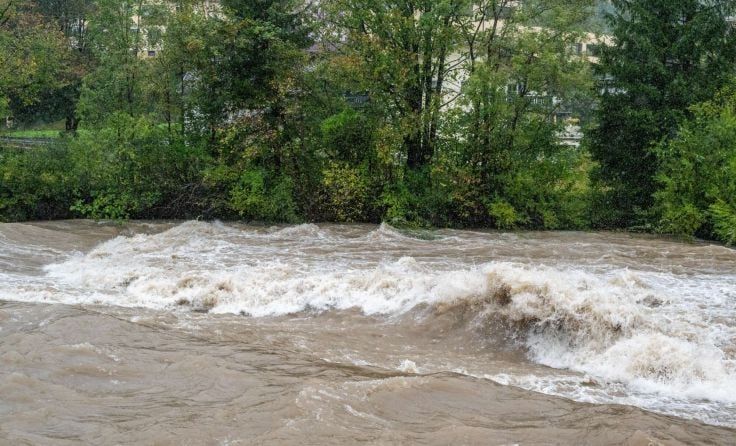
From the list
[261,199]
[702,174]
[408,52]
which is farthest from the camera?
[261,199]

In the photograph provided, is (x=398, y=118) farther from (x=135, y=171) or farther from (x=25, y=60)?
(x=25, y=60)

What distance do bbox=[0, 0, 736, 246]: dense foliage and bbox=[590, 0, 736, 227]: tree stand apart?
2.0 inches

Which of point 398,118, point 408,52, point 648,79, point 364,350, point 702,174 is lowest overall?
point 364,350

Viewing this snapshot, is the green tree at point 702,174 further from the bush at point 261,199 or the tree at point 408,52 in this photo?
the bush at point 261,199

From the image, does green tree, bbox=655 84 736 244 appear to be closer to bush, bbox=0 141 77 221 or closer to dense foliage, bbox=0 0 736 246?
dense foliage, bbox=0 0 736 246

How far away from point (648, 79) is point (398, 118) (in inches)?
292

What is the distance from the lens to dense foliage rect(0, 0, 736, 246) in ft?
71.2

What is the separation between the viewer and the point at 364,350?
30.8 feet

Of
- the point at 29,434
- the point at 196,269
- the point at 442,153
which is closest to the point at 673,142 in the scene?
the point at 442,153

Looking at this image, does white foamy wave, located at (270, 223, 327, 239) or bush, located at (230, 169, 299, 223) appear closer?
white foamy wave, located at (270, 223, 327, 239)

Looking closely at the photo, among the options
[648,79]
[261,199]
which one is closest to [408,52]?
[261,199]

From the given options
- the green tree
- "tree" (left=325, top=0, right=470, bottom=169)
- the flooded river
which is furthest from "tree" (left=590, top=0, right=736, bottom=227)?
the flooded river

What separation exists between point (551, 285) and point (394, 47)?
1322cm

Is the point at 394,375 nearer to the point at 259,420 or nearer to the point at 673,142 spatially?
the point at 259,420
